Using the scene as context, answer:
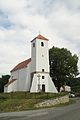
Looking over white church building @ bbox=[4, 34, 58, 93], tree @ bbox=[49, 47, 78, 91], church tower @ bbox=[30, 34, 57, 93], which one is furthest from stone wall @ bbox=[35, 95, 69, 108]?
tree @ bbox=[49, 47, 78, 91]

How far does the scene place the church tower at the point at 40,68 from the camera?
6431 cm

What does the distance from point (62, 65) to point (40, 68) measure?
33.0 ft

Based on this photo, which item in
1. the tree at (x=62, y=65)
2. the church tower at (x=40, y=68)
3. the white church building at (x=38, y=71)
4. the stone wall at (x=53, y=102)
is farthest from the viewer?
the tree at (x=62, y=65)

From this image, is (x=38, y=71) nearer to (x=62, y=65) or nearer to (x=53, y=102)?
(x=62, y=65)

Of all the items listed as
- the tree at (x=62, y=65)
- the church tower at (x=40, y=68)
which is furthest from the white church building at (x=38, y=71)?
the tree at (x=62, y=65)

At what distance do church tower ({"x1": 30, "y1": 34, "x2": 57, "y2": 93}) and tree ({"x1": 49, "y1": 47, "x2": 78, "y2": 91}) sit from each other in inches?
314

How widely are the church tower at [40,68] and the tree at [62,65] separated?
7.96 metres

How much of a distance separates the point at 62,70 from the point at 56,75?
7.93 feet

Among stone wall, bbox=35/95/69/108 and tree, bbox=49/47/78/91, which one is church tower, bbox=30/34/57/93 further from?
stone wall, bbox=35/95/69/108

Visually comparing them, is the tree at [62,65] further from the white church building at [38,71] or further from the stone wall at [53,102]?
the stone wall at [53,102]

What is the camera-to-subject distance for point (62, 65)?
2879 inches

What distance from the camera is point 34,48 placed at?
66875 millimetres

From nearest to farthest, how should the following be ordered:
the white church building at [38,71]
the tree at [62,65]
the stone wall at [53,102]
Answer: the stone wall at [53,102], the white church building at [38,71], the tree at [62,65]

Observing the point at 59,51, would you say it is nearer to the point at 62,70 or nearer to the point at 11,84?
the point at 62,70
